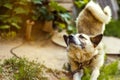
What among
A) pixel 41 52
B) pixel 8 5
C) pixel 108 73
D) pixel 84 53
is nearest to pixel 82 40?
pixel 84 53

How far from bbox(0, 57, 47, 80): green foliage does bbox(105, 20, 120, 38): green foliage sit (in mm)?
2893

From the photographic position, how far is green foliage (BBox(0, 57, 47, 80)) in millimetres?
4605

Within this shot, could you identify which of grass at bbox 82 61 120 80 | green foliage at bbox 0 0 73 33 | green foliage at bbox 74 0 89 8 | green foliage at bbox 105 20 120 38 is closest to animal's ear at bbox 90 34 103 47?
grass at bbox 82 61 120 80

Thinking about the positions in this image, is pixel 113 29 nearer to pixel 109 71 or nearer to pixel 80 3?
pixel 80 3

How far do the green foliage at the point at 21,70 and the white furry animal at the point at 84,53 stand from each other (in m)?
0.47

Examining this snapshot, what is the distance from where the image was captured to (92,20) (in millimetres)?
5613

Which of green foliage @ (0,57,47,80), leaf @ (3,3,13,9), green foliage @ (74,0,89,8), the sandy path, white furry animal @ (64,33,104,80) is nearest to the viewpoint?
green foliage @ (0,57,47,80)

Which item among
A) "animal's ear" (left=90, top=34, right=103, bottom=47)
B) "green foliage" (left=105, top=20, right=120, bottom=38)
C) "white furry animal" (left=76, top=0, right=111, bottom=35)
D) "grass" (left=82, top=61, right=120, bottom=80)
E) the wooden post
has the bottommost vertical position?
"grass" (left=82, top=61, right=120, bottom=80)

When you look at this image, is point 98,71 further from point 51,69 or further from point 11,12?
point 11,12

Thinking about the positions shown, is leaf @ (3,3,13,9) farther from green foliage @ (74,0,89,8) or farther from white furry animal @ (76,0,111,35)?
white furry animal @ (76,0,111,35)

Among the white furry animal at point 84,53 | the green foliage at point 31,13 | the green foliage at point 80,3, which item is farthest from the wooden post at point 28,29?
the white furry animal at point 84,53

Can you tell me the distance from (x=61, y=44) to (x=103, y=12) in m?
1.09

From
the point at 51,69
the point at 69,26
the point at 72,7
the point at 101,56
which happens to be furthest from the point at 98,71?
the point at 72,7

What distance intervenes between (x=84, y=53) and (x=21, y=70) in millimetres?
865
